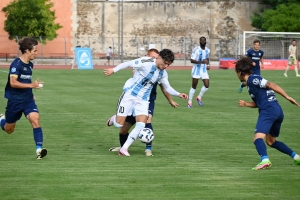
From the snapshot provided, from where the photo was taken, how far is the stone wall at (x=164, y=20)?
73.1m

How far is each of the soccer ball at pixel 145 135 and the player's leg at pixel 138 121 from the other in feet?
0.25

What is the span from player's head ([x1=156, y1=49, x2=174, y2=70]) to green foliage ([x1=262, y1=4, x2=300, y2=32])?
2122 inches

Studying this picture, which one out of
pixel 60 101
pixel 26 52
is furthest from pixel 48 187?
pixel 60 101

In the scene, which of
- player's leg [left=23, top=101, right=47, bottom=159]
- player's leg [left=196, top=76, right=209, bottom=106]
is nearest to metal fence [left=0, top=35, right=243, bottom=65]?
player's leg [left=196, top=76, right=209, bottom=106]

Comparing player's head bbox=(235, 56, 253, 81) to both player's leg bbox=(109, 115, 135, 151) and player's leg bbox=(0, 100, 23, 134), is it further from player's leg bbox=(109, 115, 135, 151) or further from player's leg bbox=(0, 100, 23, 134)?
player's leg bbox=(0, 100, 23, 134)

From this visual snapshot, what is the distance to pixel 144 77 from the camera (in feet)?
41.6

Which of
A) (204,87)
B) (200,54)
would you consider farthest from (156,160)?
(200,54)

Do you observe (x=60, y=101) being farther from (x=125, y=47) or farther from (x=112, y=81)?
(x=125, y=47)

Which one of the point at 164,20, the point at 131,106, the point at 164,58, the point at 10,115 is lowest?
the point at 10,115

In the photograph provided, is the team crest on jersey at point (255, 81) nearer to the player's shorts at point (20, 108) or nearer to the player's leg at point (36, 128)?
the player's leg at point (36, 128)

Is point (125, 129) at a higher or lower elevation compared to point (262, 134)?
lower

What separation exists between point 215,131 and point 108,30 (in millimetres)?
57841

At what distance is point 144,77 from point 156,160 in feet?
4.94

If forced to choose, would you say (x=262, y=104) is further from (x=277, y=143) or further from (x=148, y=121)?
(x=148, y=121)
